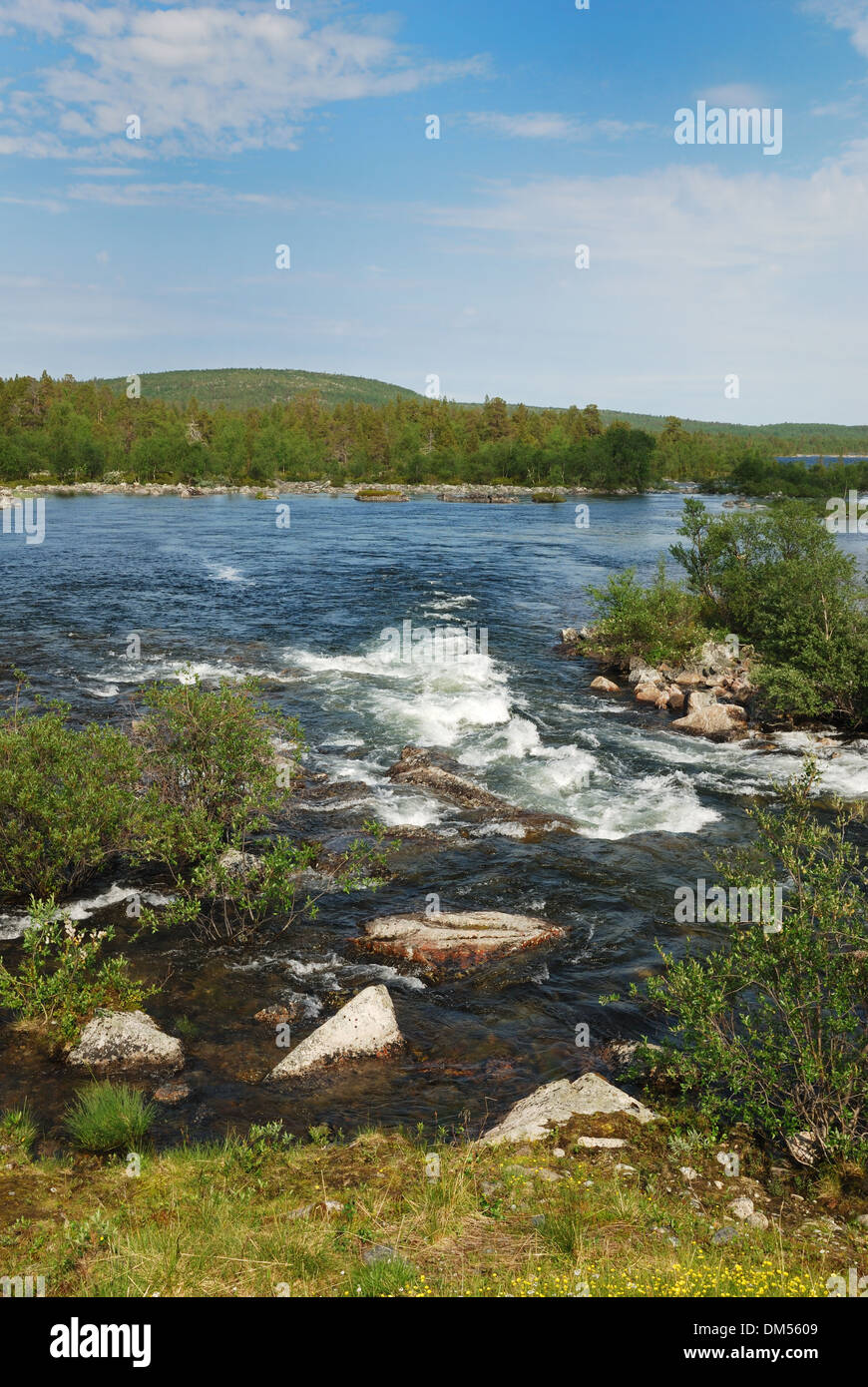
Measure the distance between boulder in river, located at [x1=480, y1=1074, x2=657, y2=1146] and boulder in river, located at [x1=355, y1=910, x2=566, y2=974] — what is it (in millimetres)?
3535

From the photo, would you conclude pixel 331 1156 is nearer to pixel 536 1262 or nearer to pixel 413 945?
pixel 536 1262

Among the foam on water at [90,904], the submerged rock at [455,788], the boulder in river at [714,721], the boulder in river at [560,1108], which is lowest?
the boulder in river at [560,1108]

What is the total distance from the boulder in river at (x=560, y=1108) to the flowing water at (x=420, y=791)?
629 millimetres

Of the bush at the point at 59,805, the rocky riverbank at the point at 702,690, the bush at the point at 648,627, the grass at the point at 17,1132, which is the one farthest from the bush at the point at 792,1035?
the bush at the point at 648,627

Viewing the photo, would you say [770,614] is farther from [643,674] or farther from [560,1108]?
[560,1108]

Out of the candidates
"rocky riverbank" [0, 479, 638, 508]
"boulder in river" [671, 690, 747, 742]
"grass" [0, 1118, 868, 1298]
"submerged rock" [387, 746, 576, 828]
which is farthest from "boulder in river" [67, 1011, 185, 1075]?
"rocky riverbank" [0, 479, 638, 508]

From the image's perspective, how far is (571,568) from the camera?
55.4 m

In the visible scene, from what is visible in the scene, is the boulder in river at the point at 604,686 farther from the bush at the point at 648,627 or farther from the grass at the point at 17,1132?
the grass at the point at 17,1132

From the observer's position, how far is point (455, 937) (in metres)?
13.6

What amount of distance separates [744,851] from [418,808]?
23.7ft

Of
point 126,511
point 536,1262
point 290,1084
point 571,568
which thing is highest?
point 126,511

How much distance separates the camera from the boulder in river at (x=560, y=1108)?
8922 millimetres
